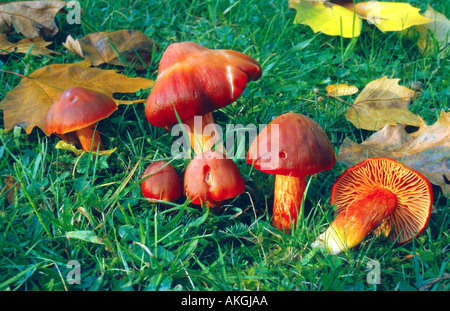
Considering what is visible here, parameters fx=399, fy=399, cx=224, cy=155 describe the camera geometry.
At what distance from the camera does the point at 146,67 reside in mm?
3424

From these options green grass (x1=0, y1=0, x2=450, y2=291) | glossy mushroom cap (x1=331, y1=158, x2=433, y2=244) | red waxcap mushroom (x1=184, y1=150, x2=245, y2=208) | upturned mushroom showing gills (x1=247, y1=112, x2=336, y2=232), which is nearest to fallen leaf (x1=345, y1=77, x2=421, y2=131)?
green grass (x1=0, y1=0, x2=450, y2=291)

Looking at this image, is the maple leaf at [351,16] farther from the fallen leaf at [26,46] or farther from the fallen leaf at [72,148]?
the fallen leaf at [26,46]

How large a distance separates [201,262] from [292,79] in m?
1.93

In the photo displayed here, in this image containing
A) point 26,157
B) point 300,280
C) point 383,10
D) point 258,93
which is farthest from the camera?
point 383,10

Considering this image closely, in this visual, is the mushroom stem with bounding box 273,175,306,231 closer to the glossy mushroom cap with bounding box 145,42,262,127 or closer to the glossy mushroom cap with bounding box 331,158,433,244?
the glossy mushroom cap with bounding box 331,158,433,244

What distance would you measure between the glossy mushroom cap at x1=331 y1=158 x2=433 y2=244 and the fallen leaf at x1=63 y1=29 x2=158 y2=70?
1.98 meters

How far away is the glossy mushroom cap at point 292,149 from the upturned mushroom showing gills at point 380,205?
0.28 metres

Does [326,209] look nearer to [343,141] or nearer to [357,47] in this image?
[343,141]

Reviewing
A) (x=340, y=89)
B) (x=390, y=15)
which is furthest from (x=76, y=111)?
(x=390, y=15)

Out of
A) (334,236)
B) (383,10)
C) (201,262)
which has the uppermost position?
(383,10)

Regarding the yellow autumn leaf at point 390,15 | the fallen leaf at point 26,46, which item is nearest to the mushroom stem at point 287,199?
the yellow autumn leaf at point 390,15

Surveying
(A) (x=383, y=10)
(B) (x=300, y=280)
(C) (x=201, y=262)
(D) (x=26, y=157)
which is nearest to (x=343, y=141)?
(B) (x=300, y=280)

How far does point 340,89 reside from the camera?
3369 millimetres

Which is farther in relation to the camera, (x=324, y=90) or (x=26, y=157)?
(x=324, y=90)
